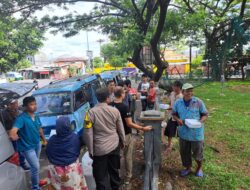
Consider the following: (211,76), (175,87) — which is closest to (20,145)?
(175,87)

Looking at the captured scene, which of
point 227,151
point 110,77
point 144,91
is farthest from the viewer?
point 110,77

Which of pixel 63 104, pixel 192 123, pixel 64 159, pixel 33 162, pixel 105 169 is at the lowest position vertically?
pixel 33 162

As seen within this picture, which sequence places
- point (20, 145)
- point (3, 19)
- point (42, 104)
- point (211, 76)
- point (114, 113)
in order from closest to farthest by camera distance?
point (114, 113)
point (20, 145)
point (42, 104)
point (3, 19)
point (211, 76)

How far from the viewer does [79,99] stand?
8273mm

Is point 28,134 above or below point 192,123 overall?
below

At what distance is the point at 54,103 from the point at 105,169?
4542 millimetres

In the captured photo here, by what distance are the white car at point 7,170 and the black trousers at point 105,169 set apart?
1151 millimetres

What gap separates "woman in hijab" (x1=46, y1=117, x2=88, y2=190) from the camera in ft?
10.6

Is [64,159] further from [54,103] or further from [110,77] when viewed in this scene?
[110,77]

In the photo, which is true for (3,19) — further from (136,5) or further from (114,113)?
(114,113)

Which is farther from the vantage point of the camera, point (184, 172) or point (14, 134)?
point (184, 172)

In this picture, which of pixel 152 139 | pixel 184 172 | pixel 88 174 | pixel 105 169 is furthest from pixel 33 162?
pixel 184 172

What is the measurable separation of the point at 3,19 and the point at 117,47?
4.04 meters

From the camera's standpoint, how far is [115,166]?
394 cm
